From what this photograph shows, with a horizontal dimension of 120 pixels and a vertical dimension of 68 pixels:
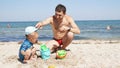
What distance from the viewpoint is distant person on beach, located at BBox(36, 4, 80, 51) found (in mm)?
6408

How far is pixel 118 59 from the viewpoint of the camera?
6488 mm

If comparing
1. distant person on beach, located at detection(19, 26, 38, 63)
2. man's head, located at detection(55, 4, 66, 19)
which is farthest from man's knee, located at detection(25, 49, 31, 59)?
man's head, located at detection(55, 4, 66, 19)

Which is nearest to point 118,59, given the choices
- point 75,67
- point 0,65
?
point 75,67

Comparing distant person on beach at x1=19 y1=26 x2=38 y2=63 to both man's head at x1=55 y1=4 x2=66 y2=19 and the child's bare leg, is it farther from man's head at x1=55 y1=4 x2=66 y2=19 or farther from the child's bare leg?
man's head at x1=55 y1=4 x2=66 y2=19

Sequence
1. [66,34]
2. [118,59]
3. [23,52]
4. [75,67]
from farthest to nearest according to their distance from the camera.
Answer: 1. [66,34]
2. [118,59]
3. [23,52]
4. [75,67]

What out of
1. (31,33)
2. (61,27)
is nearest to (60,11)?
(61,27)

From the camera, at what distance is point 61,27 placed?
6816mm

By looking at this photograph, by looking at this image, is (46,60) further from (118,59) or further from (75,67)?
(118,59)

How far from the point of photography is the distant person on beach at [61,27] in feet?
21.0

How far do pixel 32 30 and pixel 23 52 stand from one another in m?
0.54

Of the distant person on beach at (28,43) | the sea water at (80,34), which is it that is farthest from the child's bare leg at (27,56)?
the sea water at (80,34)

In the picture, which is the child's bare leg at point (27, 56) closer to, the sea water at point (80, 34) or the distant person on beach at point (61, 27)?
the distant person on beach at point (61, 27)

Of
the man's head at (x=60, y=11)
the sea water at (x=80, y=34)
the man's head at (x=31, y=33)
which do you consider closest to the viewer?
the man's head at (x=31, y=33)

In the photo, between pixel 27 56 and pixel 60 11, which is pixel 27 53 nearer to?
pixel 27 56
